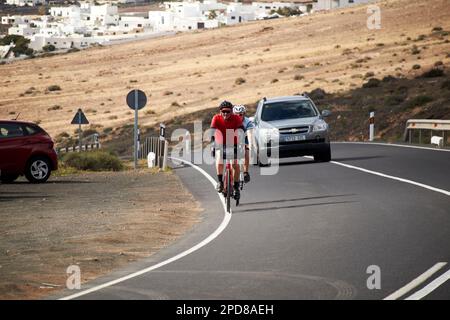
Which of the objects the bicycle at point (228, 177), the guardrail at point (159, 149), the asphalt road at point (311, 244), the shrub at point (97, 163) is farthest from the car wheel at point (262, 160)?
the bicycle at point (228, 177)

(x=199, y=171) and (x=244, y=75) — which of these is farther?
(x=244, y=75)

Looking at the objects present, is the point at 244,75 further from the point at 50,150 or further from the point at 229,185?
the point at 229,185

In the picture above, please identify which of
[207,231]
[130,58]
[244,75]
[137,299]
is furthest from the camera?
[130,58]

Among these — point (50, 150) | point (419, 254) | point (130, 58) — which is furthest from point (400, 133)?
point (130, 58)

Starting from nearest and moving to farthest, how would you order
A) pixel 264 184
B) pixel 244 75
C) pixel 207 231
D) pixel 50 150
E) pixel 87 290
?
pixel 87 290 → pixel 207 231 → pixel 264 184 → pixel 50 150 → pixel 244 75

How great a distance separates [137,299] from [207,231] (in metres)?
6.30

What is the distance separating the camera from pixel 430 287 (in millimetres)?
11531

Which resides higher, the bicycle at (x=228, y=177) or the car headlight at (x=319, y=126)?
the car headlight at (x=319, y=126)

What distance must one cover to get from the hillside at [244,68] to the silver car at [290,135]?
73.1 feet

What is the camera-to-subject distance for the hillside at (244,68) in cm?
8725

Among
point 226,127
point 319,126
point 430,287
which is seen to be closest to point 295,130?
point 319,126

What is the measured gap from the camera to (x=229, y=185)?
20484 millimetres

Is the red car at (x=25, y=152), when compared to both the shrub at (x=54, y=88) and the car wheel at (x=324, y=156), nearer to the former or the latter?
the car wheel at (x=324, y=156)

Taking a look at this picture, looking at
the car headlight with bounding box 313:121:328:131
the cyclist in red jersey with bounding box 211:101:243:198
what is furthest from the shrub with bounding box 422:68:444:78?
the cyclist in red jersey with bounding box 211:101:243:198
